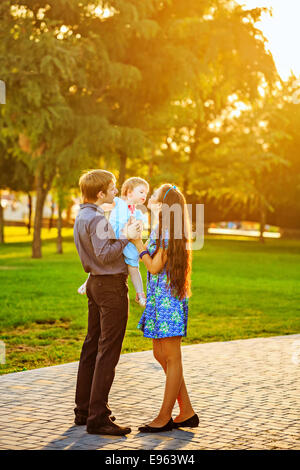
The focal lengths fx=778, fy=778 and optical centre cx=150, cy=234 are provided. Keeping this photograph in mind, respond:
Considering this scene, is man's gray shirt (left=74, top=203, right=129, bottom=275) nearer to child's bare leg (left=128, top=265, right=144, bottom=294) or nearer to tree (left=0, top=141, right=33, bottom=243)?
child's bare leg (left=128, top=265, right=144, bottom=294)

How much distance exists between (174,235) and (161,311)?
1.97 ft

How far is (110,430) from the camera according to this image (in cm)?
587

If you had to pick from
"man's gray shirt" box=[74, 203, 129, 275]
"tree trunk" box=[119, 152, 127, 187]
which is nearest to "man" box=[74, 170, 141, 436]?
"man's gray shirt" box=[74, 203, 129, 275]

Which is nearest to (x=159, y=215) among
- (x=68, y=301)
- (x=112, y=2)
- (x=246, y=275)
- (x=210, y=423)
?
(x=210, y=423)

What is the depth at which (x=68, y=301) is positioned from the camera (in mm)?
15562

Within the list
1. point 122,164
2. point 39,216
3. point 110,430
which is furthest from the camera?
point 122,164

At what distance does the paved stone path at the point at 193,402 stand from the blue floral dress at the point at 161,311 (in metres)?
0.79

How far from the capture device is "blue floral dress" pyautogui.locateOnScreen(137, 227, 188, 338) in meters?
6.03

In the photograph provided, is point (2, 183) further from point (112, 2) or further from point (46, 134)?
point (112, 2)

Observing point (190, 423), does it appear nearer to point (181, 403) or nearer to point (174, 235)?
point (181, 403)

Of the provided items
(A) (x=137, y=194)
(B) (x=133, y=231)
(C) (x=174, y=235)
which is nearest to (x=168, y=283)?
(C) (x=174, y=235)

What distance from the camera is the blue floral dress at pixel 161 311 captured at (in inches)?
237

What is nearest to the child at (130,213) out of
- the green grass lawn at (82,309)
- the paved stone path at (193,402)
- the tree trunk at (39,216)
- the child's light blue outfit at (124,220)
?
the child's light blue outfit at (124,220)

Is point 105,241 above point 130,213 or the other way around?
the other way around
